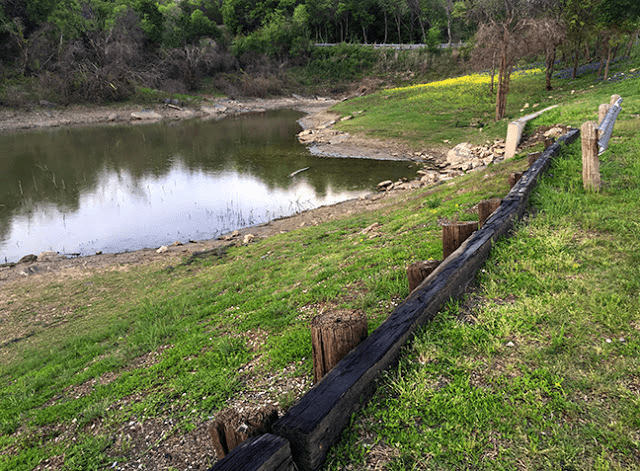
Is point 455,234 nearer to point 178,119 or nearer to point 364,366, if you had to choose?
point 364,366

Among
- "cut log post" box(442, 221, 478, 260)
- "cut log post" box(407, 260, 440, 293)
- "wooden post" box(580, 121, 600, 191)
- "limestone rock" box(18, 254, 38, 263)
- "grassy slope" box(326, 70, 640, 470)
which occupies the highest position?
"wooden post" box(580, 121, 600, 191)

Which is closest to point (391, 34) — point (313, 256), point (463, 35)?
point (463, 35)

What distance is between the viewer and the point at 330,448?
9.25ft

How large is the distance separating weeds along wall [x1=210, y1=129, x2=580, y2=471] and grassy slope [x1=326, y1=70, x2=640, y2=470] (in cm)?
15

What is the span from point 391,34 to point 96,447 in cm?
9210

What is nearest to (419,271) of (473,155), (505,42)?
(473,155)

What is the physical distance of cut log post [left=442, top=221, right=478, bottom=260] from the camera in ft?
17.1

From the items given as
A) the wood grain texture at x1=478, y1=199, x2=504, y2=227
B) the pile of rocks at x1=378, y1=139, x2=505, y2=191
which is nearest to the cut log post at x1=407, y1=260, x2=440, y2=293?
the wood grain texture at x1=478, y1=199, x2=504, y2=227

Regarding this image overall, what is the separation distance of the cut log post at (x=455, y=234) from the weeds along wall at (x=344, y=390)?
247mm

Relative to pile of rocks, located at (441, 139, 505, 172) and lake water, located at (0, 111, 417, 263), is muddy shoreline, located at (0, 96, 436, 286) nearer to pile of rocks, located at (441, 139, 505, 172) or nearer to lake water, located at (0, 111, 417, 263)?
lake water, located at (0, 111, 417, 263)

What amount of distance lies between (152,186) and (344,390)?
1973 cm

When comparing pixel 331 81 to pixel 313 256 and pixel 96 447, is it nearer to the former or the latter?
pixel 313 256

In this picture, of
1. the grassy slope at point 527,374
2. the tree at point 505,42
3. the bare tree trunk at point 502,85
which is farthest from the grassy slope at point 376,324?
the tree at point 505,42

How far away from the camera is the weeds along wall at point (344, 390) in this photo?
7.88ft
